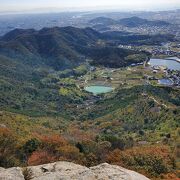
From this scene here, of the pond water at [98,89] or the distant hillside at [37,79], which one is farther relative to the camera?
the pond water at [98,89]

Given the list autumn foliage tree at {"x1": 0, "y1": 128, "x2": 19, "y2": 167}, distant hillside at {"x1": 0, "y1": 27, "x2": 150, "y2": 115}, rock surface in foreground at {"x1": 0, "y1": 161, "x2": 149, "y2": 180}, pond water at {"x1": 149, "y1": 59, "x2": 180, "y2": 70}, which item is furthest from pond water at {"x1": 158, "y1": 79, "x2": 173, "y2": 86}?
rock surface in foreground at {"x1": 0, "y1": 161, "x2": 149, "y2": 180}

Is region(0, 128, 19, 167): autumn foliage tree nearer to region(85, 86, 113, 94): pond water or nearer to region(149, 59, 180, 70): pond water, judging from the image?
region(85, 86, 113, 94): pond water

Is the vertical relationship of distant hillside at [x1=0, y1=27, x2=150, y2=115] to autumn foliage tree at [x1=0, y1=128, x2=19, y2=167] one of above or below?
below

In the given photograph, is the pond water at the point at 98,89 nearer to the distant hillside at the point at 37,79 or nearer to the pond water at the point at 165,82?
the distant hillside at the point at 37,79

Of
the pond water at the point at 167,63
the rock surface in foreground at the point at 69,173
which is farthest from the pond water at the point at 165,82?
the rock surface in foreground at the point at 69,173

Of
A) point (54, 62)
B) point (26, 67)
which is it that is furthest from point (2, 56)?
point (54, 62)

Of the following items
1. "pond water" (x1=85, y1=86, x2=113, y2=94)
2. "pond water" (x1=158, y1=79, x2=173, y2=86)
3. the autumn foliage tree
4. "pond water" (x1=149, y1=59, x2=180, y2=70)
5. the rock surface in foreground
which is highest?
the rock surface in foreground

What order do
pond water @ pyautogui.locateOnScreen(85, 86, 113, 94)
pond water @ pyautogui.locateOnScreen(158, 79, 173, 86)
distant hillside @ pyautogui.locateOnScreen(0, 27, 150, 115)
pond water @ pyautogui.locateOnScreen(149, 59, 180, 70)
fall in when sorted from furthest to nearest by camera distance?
pond water @ pyautogui.locateOnScreen(149, 59, 180, 70) < pond water @ pyautogui.locateOnScreen(85, 86, 113, 94) < pond water @ pyautogui.locateOnScreen(158, 79, 173, 86) < distant hillside @ pyautogui.locateOnScreen(0, 27, 150, 115)
